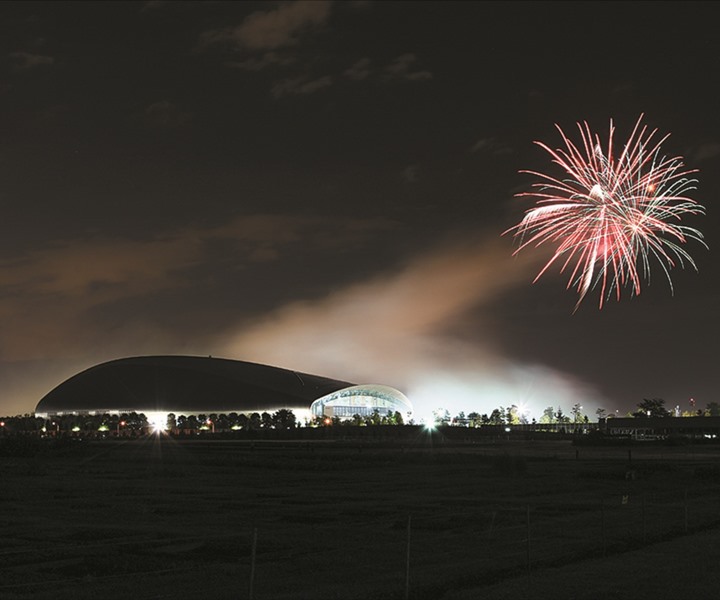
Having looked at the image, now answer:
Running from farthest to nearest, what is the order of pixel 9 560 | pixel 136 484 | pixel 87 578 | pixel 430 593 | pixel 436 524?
1. pixel 136 484
2. pixel 436 524
3. pixel 9 560
4. pixel 87 578
5. pixel 430 593

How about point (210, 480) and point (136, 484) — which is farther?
point (210, 480)

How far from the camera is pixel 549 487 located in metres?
42.0

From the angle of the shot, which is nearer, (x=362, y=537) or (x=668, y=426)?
(x=362, y=537)

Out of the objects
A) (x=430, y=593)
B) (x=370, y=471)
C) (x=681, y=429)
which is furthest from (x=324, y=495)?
(x=681, y=429)

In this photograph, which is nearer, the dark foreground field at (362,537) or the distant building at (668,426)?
the dark foreground field at (362,537)

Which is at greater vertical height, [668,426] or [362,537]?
[668,426]

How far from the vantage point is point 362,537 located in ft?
80.0

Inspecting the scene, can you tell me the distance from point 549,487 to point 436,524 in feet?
53.7

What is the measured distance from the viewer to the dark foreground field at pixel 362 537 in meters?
16.8

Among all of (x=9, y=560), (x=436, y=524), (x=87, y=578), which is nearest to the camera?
(x=87, y=578)

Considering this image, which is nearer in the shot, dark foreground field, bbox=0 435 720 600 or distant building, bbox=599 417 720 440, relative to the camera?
dark foreground field, bbox=0 435 720 600

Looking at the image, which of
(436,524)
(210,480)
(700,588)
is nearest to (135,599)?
(700,588)

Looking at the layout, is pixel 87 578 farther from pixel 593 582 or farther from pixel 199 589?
pixel 593 582

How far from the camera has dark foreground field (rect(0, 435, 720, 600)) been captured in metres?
16.8
